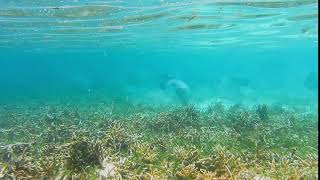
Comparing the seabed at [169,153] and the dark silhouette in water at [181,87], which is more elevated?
the seabed at [169,153]

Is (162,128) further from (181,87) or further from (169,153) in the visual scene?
(181,87)

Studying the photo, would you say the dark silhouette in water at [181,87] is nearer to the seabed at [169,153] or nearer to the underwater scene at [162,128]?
the underwater scene at [162,128]

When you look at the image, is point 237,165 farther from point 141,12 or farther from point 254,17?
point 254,17

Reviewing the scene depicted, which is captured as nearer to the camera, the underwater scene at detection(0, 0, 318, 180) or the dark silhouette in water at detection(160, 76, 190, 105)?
the underwater scene at detection(0, 0, 318, 180)

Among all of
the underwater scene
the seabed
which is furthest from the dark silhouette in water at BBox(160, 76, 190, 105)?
the seabed

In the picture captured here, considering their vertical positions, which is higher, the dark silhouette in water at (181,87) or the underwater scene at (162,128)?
the underwater scene at (162,128)

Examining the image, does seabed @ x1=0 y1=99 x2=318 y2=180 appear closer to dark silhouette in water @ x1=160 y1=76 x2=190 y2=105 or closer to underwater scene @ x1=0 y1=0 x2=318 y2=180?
underwater scene @ x1=0 y1=0 x2=318 y2=180

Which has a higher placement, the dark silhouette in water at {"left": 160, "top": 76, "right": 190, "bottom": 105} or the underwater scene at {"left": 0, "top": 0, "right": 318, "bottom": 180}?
the underwater scene at {"left": 0, "top": 0, "right": 318, "bottom": 180}

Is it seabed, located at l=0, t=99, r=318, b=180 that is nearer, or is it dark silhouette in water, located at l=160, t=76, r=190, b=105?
seabed, located at l=0, t=99, r=318, b=180

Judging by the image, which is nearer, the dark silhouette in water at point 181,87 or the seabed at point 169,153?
the seabed at point 169,153

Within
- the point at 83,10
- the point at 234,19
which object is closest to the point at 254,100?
the point at 234,19

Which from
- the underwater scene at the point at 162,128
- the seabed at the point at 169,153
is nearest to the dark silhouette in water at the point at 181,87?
the underwater scene at the point at 162,128

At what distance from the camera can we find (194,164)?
8031 millimetres

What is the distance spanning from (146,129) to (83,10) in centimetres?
1105
